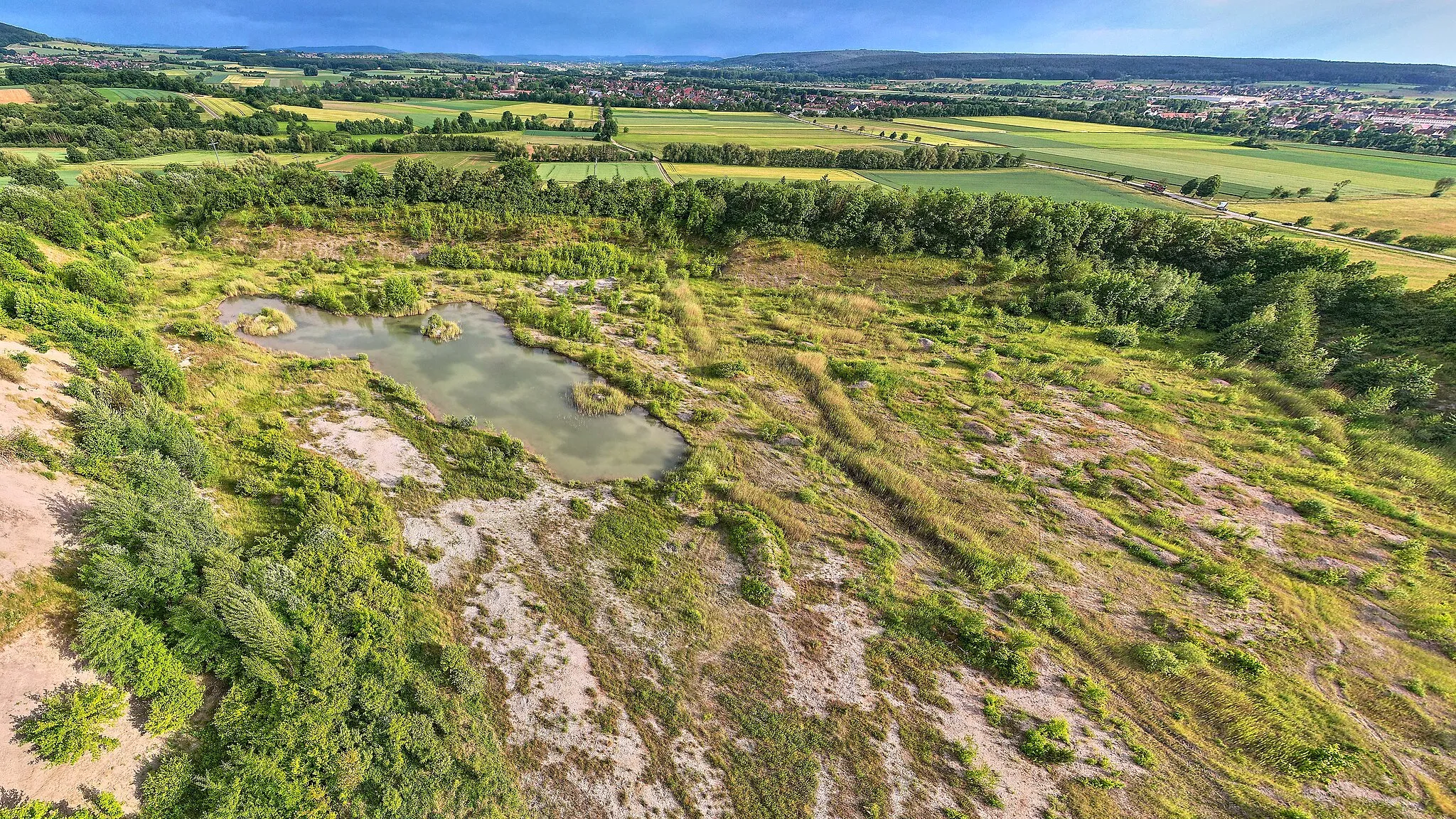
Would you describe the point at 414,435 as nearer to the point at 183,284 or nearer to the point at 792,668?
the point at 792,668

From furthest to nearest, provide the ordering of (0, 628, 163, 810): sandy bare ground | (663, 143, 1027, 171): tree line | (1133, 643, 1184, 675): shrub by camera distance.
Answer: (663, 143, 1027, 171): tree line → (1133, 643, 1184, 675): shrub → (0, 628, 163, 810): sandy bare ground

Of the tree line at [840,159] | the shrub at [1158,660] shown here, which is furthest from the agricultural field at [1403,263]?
the shrub at [1158,660]

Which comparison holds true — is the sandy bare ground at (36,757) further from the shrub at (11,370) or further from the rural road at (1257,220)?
the rural road at (1257,220)

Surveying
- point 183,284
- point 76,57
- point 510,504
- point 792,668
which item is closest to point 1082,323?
point 792,668

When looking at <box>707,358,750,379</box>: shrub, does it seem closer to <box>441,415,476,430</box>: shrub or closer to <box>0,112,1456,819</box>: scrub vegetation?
<box>0,112,1456,819</box>: scrub vegetation

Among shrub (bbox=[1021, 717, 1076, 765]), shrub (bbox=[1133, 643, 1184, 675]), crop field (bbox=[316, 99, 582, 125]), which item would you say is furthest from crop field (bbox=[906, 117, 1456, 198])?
crop field (bbox=[316, 99, 582, 125])

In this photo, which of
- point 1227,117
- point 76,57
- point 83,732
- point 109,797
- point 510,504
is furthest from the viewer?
point 76,57

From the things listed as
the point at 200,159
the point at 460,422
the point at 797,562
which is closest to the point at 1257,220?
the point at 797,562
